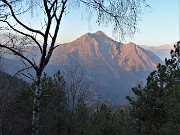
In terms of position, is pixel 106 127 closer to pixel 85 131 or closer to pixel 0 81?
pixel 85 131

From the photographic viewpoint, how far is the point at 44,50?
4.88 m

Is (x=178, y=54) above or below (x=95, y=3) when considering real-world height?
above

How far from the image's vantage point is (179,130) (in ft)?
40.8

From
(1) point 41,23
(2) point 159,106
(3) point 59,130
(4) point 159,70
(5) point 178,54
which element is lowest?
(3) point 59,130

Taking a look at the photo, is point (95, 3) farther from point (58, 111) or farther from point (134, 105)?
point (58, 111)

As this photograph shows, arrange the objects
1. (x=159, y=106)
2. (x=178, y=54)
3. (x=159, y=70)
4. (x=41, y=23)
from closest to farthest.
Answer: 1. (x=41, y=23)
2. (x=159, y=106)
3. (x=159, y=70)
4. (x=178, y=54)

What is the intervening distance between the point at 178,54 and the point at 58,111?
10.8m

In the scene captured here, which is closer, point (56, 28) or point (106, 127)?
point (56, 28)

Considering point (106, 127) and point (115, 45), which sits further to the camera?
point (106, 127)

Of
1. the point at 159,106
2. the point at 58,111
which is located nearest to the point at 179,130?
the point at 159,106

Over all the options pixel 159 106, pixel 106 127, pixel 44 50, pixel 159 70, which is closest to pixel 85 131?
pixel 106 127

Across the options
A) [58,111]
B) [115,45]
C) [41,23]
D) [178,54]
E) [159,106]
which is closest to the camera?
[115,45]

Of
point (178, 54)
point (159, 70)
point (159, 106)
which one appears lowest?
point (159, 106)

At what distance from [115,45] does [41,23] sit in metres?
1.41
